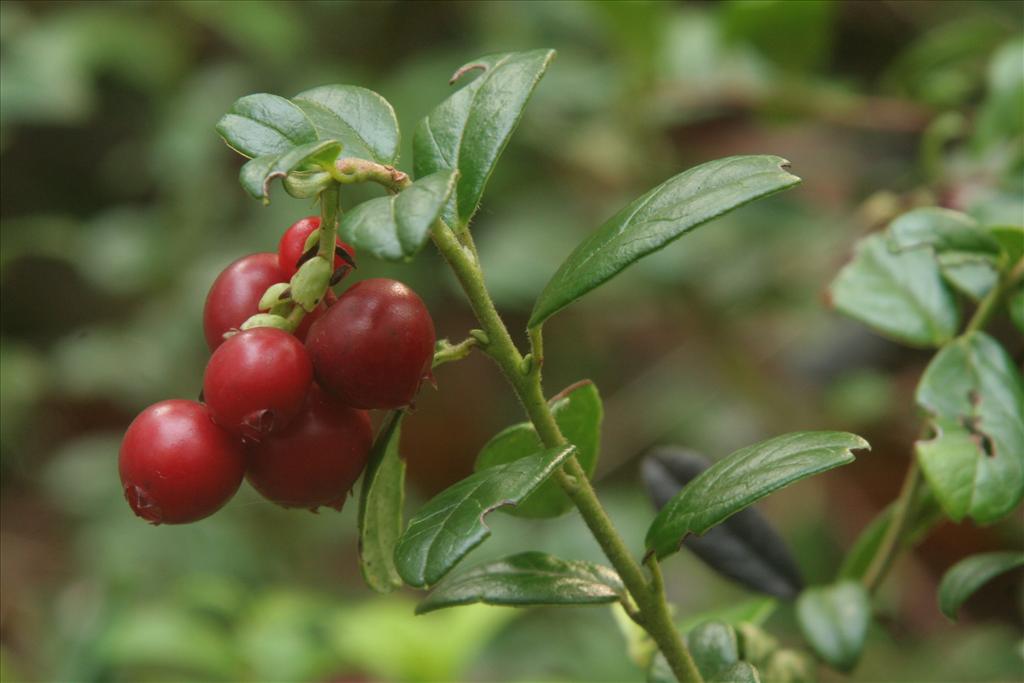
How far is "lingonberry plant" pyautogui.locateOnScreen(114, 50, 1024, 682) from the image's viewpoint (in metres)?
0.61

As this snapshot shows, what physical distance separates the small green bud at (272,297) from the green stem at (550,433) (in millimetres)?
112

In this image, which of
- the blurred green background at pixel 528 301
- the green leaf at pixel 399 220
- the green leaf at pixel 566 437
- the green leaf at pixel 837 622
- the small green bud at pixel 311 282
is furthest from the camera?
the blurred green background at pixel 528 301

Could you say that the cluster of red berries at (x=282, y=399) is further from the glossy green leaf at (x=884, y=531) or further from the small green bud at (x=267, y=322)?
the glossy green leaf at (x=884, y=531)

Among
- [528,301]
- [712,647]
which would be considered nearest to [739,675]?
[712,647]

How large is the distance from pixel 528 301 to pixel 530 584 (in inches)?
59.1

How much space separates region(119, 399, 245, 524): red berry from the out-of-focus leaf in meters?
0.40

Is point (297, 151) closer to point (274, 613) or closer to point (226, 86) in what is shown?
point (274, 613)

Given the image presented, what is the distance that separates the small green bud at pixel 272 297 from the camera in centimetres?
67

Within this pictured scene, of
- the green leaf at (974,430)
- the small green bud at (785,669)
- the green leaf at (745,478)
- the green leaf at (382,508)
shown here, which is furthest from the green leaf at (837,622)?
the green leaf at (382,508)

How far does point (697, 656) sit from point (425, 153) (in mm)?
406

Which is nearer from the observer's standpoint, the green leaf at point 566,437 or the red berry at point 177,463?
the red berry at point 177,463

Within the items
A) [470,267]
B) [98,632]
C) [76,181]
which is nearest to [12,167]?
[76,181]

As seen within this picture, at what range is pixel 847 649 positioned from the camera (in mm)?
865

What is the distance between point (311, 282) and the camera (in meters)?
0.65
